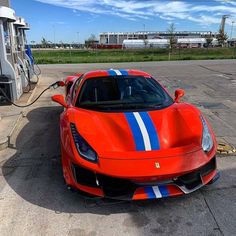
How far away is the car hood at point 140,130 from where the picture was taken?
10.3ft

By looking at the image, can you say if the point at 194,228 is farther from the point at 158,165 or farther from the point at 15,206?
the point at 15,206

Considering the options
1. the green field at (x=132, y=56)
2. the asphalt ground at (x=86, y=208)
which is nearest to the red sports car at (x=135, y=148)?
the asphalt ground at (x=86, y=208)

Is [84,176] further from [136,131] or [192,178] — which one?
[192,178]

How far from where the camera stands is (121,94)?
14.0 ft

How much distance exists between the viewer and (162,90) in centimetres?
448

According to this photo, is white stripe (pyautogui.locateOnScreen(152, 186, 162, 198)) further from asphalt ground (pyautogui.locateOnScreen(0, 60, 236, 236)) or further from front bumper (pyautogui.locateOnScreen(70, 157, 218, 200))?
asphalt ground (pyautogui.locateOnScreen(0, 60, 236, 236))

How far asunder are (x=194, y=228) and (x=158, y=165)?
0.66 m

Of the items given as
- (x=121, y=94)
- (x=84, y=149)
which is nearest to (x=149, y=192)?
(x=84, y=149)

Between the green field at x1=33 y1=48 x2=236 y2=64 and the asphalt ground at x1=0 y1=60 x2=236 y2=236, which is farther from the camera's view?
the green field at x1=33 y1=48 x2=236 y2=64

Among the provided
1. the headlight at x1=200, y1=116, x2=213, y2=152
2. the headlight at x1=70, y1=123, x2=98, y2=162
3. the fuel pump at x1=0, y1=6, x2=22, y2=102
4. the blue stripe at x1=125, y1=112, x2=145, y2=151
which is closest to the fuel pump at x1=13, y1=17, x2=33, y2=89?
the fuel pump at x1=0, y1=6, x2=22, y2=102

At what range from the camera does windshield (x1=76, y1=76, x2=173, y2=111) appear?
4035mm

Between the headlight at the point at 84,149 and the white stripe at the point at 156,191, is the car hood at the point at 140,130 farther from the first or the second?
the white stripe at the point at 156,191

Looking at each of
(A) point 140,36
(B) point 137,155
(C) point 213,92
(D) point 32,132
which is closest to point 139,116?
(B) point 137,155

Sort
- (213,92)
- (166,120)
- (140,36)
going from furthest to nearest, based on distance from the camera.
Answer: (140,36), (213,92), (166,120)
